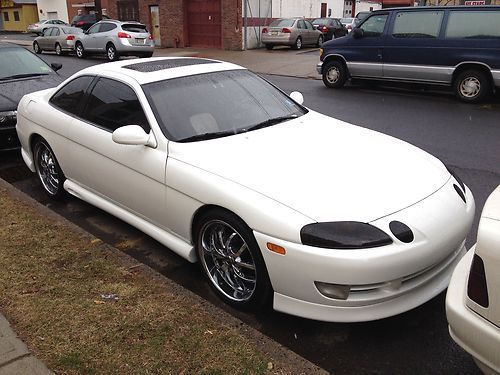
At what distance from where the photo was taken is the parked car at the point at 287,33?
2232 centimetres

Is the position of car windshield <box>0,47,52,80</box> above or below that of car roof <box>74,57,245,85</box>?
below

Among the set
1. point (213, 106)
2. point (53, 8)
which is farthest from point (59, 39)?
point (53, 8)

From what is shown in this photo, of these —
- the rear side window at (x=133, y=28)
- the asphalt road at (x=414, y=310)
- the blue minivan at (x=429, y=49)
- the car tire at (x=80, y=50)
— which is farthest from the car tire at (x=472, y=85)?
the car tire at (x=80, y=50)

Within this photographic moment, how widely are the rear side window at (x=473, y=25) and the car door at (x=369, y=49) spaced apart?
1.50 m

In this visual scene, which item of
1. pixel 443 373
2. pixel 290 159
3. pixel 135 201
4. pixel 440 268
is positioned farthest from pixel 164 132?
pixel 443 373

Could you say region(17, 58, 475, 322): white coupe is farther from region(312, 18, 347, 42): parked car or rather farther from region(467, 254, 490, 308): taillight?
region(312, 18, 347, 42): parked car

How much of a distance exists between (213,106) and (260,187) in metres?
1.21

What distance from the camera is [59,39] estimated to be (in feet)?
73.2

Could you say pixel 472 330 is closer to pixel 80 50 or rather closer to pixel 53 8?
pixel 80 50

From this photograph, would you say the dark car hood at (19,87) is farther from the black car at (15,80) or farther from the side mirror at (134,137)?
the side mirror at (134,137)

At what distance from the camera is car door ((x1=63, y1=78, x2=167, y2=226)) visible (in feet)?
11.8

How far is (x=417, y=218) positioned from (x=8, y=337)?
2.46 m

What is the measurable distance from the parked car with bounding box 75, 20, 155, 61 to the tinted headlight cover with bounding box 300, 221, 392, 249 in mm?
18553

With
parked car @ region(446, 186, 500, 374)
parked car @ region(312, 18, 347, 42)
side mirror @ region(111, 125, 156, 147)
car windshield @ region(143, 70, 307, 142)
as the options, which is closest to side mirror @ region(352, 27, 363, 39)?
car windshield @ region(143, 70, 307, 142)
